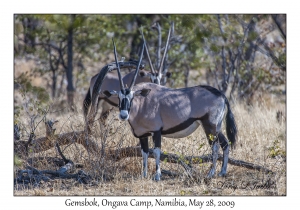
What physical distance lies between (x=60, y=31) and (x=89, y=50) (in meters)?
1.46

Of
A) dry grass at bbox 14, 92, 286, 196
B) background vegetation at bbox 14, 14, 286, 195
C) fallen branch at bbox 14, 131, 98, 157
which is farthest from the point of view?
background vegetation at bbox 14, 14, 286, 195

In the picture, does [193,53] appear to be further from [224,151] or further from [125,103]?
[125,103]

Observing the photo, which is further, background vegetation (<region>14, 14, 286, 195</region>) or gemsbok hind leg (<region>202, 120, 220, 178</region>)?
background vegetation (<region>14, 14, 286, 195</region>)

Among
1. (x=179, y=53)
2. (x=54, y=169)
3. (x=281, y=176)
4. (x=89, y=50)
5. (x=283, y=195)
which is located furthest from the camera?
(x=89, y=50)

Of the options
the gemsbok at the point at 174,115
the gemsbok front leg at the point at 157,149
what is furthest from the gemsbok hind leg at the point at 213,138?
the gemsbok front leg at the point at 157,149

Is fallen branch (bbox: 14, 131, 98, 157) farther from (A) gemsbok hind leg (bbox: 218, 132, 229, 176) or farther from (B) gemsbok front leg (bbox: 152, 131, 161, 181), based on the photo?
(A) gemsbok hind leg (bbox: 218, 132, 229, 176)

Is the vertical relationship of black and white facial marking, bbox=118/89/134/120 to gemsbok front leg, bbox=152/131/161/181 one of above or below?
above

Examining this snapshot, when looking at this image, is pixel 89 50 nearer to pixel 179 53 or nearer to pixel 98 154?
pixel 179 53

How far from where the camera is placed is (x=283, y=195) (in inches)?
292

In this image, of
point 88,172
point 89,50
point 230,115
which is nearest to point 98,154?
point 88,172
